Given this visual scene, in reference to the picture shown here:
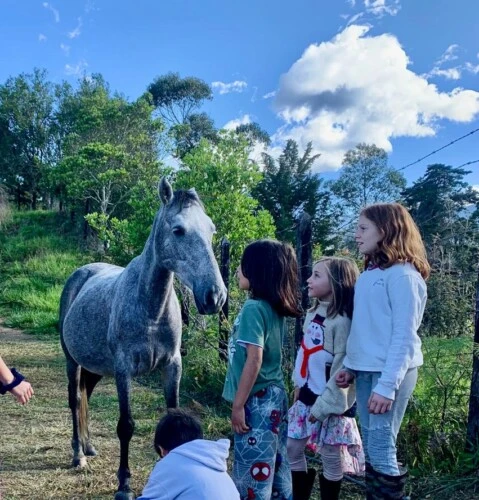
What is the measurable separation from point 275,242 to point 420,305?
683mm

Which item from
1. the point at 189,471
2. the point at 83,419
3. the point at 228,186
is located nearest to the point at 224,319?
the point at 83,419

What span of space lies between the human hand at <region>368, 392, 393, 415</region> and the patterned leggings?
0.43 meters

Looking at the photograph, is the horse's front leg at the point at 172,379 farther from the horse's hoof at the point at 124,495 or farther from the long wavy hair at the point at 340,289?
the long wavy hair at the point at 340,289

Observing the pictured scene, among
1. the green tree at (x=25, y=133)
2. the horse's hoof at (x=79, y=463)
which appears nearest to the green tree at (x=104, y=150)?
the green tree at (x=25, y=133)

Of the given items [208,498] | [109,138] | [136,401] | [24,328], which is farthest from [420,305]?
[109,138]

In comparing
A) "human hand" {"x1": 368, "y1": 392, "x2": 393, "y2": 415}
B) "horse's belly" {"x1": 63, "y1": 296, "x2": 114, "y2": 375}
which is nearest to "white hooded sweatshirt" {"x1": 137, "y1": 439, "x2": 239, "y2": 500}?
"human hand" {"x1": 368, "y1": 392, "x2": 393, "y2": 415}

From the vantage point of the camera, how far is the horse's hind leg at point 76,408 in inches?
142

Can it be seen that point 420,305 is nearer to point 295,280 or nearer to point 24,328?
point 295,280

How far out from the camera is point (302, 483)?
2.59m

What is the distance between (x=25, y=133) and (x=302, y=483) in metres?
29.8

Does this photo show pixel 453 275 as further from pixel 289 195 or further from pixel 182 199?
pixel 289 195

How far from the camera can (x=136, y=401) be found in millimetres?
5188

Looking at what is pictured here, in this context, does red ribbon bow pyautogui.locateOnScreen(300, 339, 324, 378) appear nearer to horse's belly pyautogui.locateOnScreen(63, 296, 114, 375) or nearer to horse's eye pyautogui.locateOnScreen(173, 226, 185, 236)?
horse's eye pyautogui.locateOnScreen(173, 226, 185, 236)

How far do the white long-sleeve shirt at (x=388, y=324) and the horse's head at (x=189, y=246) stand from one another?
77 centimetres
